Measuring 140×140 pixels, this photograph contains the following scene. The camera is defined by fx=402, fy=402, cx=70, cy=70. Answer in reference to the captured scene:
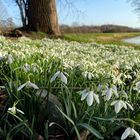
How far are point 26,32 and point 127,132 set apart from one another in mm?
14572

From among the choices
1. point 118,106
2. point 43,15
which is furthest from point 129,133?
point 43,15

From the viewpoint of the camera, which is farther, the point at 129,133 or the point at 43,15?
the point at 43,15

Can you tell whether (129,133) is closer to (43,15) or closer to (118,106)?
(118,106)

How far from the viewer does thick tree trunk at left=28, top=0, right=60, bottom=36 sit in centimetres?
1691

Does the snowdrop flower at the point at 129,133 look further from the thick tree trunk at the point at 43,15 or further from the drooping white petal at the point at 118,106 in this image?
the thick tree trunk at the point at 43,15

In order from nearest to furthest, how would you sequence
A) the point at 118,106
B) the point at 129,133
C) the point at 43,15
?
the point at 129,133 < the point at 118,106 < the point at 43,15

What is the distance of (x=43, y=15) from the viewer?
1695 cm

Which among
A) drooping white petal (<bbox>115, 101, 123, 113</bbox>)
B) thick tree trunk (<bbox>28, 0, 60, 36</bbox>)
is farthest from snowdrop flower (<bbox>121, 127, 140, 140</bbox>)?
thick tree trunk (<bbox>28, 0, 60, 36</bbox>)

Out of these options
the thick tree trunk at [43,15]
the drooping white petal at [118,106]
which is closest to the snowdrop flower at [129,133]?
the drooping white petal at [118,106]

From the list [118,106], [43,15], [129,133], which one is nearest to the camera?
[129,133]

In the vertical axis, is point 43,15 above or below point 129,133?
below

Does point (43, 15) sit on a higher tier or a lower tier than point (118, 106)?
lower

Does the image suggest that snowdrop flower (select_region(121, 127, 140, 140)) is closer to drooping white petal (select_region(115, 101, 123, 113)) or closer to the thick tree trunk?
drooping white petal (select_region(115, 101, 123, 113))

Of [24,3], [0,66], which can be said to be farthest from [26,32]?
[0,66]
